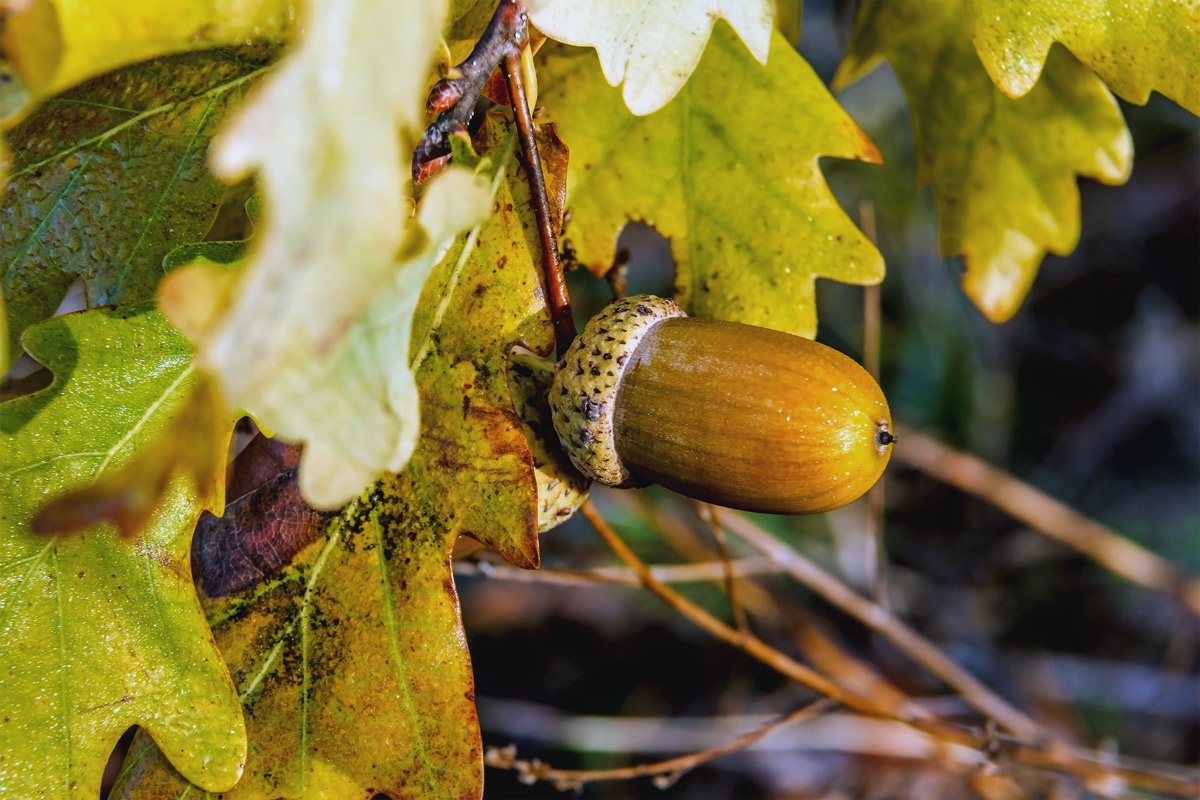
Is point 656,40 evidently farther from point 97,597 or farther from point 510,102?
point 97,597

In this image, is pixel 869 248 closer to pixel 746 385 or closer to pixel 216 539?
pixel 746 385

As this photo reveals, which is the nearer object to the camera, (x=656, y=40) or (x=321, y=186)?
(x=321, y=186)

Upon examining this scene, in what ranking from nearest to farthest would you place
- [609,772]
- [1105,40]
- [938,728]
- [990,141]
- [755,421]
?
[755,421] → [1105,40] → [990,141] → [609,772] → [938,728]

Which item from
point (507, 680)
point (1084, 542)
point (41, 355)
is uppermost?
point (41, 355)

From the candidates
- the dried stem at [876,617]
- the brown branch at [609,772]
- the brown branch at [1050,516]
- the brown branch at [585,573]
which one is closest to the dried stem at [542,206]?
the brown branch at [585,573]

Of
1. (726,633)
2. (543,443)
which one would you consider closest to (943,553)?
(726,633)

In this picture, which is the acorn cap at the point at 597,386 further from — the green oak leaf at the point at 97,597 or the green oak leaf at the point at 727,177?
the green oak leaf at the point at 97,597

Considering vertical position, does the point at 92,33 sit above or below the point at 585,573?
above

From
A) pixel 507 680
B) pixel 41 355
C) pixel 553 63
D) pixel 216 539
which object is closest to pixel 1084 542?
pixel 507 680
